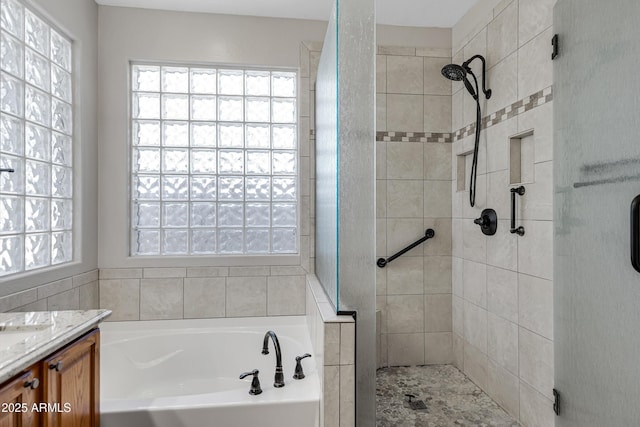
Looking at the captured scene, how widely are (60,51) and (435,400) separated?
9.91 ft

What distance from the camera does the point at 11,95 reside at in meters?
1.88

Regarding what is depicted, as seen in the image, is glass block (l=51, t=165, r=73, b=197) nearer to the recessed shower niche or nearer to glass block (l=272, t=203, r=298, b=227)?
glass block (l=272, t=203, r=298, b=227)

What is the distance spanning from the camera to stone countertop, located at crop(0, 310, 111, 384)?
111cm

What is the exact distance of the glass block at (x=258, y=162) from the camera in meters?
2.81

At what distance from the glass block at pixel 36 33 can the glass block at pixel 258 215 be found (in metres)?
1.46

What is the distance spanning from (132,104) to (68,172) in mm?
644

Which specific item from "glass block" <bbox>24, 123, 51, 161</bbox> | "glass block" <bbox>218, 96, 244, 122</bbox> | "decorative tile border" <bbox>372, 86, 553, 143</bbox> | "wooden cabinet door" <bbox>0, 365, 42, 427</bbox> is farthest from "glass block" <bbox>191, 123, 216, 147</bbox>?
"wooden cabinet door" <bbox>0, 365, 42, 427</bbox>

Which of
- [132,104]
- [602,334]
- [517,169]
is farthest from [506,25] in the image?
[132,104]

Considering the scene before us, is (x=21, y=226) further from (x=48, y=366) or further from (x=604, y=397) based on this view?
(x=604, y=397)

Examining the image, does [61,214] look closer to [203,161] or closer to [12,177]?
[12,177]

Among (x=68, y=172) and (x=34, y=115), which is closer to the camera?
(x=34, y=115)

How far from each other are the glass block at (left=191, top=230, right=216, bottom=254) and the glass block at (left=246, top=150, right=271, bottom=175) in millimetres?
517

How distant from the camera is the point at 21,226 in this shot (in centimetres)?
195

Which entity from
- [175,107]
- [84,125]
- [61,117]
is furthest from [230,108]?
[61,117]
